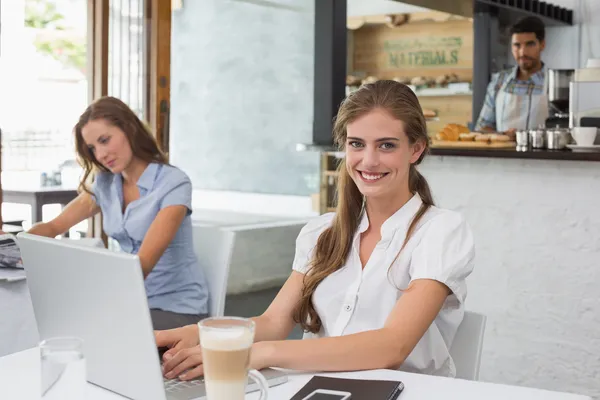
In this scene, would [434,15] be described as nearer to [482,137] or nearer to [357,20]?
[357,20]

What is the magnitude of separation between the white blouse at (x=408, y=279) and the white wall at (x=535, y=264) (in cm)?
165

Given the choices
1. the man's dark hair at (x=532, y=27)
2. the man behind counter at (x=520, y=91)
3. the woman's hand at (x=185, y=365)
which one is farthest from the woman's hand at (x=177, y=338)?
A: the man's dark hair at (x=532, y=27)

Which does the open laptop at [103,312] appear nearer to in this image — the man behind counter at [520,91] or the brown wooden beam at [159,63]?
the brown wooden beam at [159,63]

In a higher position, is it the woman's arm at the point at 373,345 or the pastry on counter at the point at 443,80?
the pastry on counter at the point at 443,80

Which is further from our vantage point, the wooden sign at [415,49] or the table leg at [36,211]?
the wooden sign at [415,49]

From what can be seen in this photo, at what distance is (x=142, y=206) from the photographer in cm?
282

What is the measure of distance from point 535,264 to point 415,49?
3701 mm

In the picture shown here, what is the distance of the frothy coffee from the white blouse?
2.41 feet

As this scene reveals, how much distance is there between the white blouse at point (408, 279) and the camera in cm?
174

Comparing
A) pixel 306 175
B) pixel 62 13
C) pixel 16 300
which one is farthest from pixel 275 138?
pixel 16 300

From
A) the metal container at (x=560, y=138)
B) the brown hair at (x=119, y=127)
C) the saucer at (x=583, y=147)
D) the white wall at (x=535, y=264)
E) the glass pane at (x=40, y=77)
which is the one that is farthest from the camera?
the glass pane at (x=40, y=77)

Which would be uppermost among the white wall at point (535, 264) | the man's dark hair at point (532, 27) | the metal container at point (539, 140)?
the man's dark hair at point (532, 27)

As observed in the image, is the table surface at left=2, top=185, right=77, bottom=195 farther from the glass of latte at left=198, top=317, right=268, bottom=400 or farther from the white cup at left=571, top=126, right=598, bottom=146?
the glass of latte at left=198, top=317, right=268, bottom=400

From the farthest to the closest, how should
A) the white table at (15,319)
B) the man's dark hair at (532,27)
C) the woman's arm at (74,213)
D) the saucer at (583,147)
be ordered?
the man's dark hair at (532,27) < the saucer at (583,147) < the woman's arm at (74,213) < the white table at (15,319)
